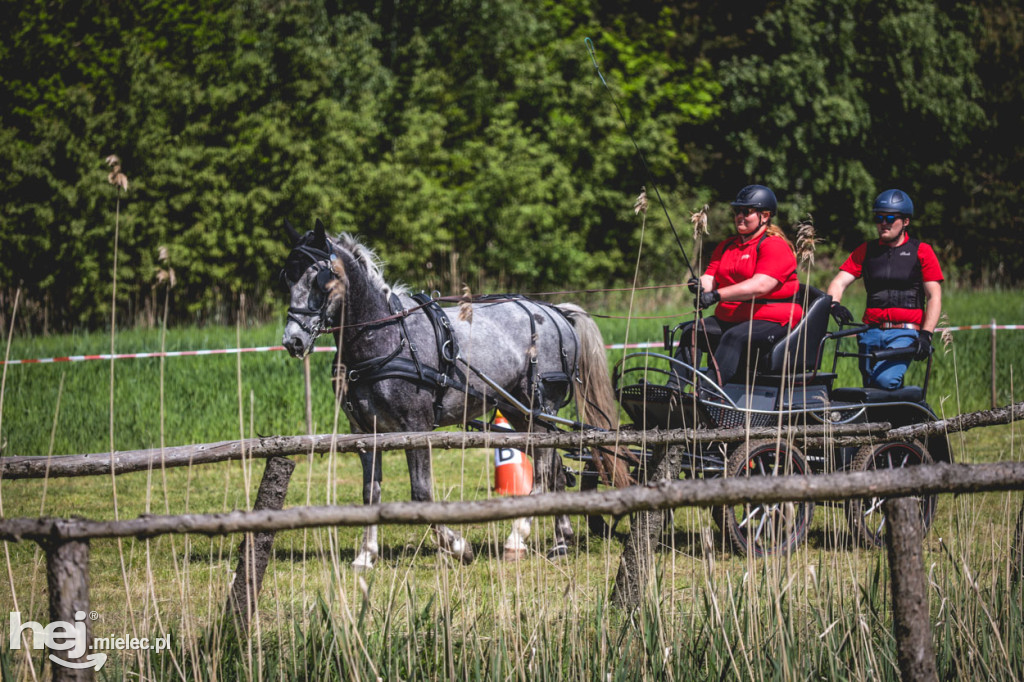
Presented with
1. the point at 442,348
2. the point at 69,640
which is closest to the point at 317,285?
the point at 442,348

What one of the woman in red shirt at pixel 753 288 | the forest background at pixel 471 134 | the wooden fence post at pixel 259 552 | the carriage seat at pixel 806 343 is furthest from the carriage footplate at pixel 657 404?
the forest background at pixel 471 134

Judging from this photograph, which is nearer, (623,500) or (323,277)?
(623,500)

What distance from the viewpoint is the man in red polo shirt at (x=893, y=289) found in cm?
632

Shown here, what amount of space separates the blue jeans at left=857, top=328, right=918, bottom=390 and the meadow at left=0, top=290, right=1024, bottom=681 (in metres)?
0.92

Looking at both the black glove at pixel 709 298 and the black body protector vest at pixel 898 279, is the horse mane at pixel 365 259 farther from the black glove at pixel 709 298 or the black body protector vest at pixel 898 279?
the black body protector vest at pixel 898 279

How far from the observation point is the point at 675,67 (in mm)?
29250

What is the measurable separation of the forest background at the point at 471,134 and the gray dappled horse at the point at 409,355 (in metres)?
8.98

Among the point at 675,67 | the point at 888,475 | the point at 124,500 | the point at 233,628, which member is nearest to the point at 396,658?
the point at 233,628

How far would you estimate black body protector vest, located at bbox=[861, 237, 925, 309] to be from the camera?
6418mm

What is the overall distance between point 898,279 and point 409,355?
3.13m

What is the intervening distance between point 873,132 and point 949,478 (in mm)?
31245

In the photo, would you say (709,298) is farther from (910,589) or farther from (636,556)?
(910,589)

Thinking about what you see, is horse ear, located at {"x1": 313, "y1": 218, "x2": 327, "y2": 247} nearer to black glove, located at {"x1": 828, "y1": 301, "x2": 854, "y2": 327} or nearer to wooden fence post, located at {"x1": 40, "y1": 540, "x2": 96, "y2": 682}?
black glove, located at {"x1": 828, "y1": 301, "x2": 854, "y2": 327}

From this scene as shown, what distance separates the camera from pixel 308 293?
6.12 m
